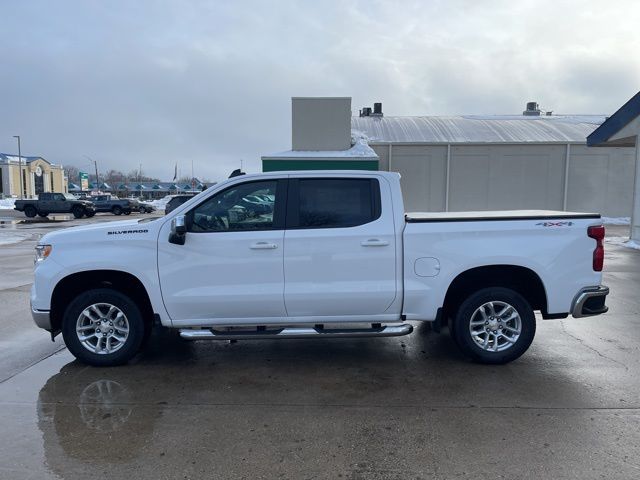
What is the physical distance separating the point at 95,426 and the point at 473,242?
12.3 ft

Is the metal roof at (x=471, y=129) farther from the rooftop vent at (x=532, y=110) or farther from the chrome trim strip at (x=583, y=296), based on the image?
the chrome trim strip at (x=583, y=296)

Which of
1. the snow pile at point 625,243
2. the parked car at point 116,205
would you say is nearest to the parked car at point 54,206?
the parked car at point 116,205

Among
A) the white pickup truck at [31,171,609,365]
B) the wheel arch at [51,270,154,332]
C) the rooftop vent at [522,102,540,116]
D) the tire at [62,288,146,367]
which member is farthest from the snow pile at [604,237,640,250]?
the rooftop vent at [522,102,540,116]

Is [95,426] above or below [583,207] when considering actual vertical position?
below

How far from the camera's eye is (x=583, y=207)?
28875 millimetres

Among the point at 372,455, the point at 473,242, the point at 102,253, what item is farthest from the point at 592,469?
the point at 102,253

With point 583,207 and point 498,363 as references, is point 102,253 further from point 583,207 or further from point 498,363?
point 583,207

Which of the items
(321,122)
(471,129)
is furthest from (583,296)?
(471,129)

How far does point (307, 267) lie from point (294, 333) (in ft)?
2.17

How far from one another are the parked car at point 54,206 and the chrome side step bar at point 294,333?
34.2 meters

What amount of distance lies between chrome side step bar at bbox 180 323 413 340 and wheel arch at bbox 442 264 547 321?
24.8 inches

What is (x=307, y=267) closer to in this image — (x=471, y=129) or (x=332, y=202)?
(x=332, y=202)

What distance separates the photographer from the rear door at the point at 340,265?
492 cm

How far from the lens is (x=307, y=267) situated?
4.93 metres
